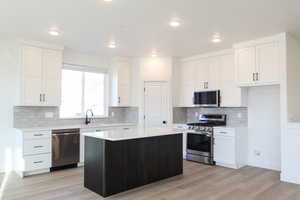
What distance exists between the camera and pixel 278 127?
4957mm

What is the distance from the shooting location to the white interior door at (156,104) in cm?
627

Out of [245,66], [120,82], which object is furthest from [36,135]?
[245,66]

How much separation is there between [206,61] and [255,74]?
154 cm

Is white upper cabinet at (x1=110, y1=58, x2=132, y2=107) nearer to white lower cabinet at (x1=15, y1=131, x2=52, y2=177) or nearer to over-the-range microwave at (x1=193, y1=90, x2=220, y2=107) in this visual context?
over-the-range microwave at (x1=193, y1=90, x2=220, y2=107)

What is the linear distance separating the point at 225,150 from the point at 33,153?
4.03 metres

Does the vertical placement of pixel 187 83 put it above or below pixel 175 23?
below

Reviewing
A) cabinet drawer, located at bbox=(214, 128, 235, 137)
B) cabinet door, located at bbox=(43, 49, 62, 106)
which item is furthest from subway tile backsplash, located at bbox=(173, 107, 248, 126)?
cabinet door, located at bbox=(43, 49, 62, 106)

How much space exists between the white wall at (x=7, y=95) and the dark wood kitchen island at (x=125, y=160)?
2.06m

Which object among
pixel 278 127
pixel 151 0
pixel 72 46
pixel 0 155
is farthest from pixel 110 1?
pixel 278 127

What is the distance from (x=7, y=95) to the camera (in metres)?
4.79

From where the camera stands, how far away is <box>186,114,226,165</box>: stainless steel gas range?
539 cm

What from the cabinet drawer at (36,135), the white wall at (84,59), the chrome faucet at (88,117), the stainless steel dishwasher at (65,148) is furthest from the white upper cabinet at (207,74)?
the cabinet drawer at (36,135)

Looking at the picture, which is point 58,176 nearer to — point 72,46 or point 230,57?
point 72,46

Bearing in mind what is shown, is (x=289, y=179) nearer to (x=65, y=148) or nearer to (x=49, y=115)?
(x=65, y=148)
